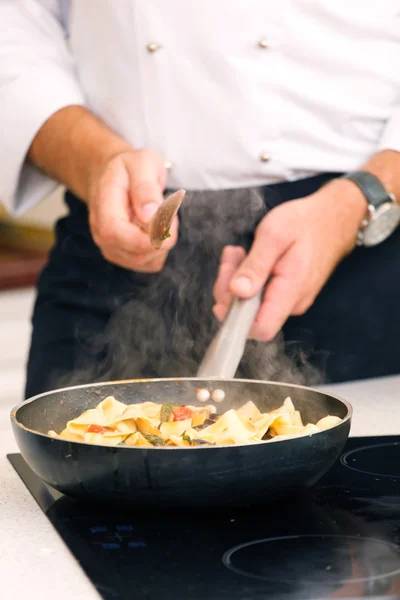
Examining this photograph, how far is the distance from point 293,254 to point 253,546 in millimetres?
689

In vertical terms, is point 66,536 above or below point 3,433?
above

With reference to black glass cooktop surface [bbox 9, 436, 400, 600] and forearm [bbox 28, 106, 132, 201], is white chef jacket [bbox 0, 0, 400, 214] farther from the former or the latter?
black glass cooktop surface [bbox 9, 436, 400, 600]

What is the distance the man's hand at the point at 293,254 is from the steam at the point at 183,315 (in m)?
0.10

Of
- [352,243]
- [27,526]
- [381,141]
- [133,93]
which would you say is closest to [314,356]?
[352,243]

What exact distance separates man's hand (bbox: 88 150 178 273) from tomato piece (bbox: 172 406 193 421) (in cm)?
31

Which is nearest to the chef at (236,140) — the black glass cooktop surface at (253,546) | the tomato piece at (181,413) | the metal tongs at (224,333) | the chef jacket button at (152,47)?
the chef jacket button at (152,47)

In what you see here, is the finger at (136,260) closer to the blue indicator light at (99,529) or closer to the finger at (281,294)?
the finger at (281,294)

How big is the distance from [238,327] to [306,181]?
17.4 inches

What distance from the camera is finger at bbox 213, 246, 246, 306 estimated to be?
53.9 inches

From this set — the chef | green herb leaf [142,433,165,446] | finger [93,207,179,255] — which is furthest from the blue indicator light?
the chef

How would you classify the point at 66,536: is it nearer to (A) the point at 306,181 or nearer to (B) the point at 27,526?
(B) the point at 27,526

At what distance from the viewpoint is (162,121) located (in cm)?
150

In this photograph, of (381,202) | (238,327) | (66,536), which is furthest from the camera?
(381,202)

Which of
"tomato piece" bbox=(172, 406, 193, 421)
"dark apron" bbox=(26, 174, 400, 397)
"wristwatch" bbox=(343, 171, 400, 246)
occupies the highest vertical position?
"tomato piece" bbox=(172, 406, 193, 421)
